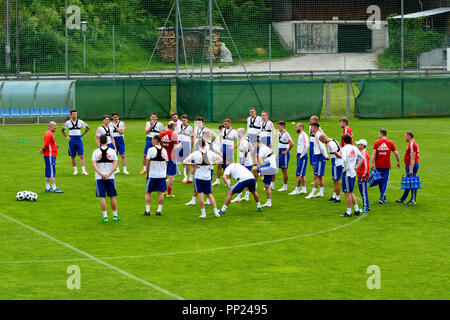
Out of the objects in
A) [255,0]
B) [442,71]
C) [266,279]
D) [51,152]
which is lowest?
[266,279]

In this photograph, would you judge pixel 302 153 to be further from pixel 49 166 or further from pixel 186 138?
pixel 49 166

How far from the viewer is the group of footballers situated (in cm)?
1953

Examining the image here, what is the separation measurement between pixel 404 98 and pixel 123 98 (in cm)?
1682

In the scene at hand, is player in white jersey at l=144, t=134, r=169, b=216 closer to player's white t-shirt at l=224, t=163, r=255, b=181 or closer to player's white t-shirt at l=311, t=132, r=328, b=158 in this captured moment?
player's white t-shirt at l=224, t=163, r=255, b=181

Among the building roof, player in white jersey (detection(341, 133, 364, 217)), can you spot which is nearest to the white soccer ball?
player in white jersey (detection(341, 133, 364, 217))

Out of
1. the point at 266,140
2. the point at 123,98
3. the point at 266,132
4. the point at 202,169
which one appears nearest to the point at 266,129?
the point at 266,132

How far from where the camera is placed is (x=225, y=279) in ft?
47.2

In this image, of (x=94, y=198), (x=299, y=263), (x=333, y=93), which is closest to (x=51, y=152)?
(x=94, y=198)

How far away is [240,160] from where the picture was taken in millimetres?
21938

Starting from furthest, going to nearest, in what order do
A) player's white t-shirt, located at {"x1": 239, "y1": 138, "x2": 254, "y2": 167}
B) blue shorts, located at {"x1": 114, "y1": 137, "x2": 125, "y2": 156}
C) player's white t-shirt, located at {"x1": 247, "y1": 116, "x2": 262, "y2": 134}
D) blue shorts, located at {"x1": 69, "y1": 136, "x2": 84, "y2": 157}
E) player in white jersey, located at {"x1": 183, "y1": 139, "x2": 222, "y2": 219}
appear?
blue shorts, located at {"x1": 114, "y1": 137, "x2": 125, "y2": 156}
blue shorts, located at {"x1": 69, "y1": 136, "x2": 84, "y2": 157}
player's white t-shirt, located at {"x1": 247, "y1": 116, "x2": 262, "y2": 134}
player's white t-shirt, located at {"x1": 239, "y1": 138, "x2": 254, "y2": 167}
player in white jersey, located at {"x1": 183, "y1": 139, "x2": 222, "y2": 219}

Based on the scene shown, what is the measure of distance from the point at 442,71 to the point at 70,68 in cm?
2676

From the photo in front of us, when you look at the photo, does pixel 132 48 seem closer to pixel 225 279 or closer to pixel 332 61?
pixel 332 61

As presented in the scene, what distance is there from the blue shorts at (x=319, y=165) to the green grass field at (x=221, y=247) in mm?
791

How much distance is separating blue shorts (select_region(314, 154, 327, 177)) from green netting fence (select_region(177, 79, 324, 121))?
68.4 feet
